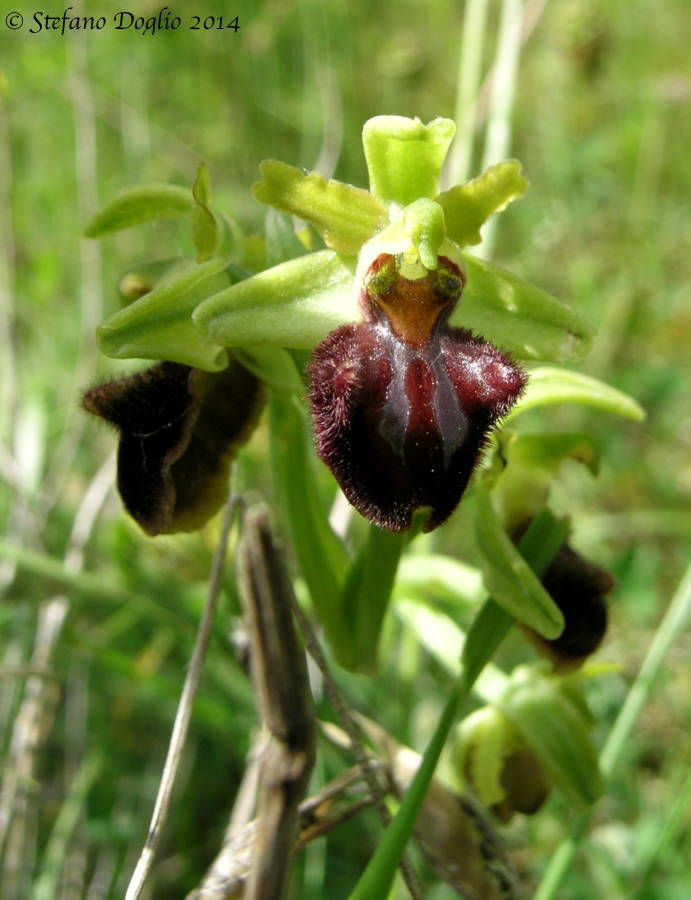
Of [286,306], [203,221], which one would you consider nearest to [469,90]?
[203,221]

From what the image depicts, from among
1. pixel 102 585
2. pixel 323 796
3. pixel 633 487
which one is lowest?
pixel 633 487

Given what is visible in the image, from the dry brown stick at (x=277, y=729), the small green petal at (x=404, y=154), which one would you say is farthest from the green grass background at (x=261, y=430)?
the dry brown stick at (x=277, y=729)

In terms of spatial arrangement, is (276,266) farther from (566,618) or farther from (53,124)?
(53,124)

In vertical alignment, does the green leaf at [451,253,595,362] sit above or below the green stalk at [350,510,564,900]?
above

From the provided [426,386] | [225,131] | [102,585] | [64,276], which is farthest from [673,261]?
[426,386]

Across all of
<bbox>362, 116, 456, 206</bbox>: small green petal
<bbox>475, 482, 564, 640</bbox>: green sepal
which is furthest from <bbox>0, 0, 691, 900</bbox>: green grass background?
<bbox>475, 482, 564, 640</bbox>: green sepal

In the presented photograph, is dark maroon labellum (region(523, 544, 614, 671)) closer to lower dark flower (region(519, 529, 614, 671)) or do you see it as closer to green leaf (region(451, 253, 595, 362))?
lower dark flower (region(519, 529, 614, 671))
